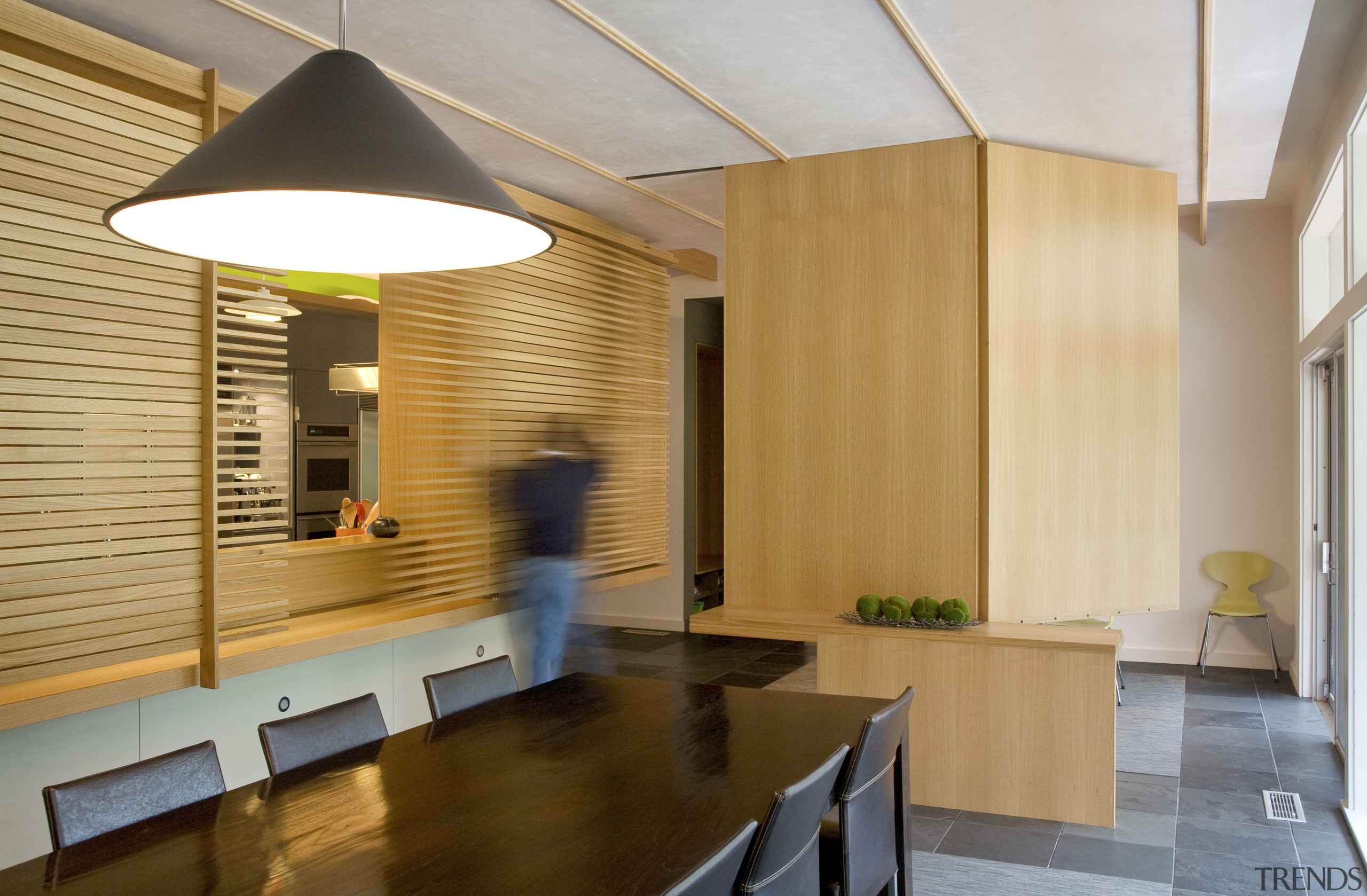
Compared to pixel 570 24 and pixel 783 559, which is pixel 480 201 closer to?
pixel 570 24

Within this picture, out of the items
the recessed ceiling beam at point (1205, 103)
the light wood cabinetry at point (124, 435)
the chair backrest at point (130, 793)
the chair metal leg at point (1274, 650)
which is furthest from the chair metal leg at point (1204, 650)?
the chair backrest at point (130, 793)

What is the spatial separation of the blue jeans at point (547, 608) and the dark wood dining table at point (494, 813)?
246 centimetres

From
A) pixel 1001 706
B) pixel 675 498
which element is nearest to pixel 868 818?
pixel 1001 706

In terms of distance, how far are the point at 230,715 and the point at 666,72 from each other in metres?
3.08

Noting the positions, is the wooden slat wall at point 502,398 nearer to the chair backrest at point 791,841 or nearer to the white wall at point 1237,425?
the chair backrest at point 791,841

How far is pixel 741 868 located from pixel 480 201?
1382 millimetres

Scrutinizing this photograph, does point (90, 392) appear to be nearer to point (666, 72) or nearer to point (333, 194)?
point (333, 194)

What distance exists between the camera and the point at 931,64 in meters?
3.84

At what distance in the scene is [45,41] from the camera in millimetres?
3127

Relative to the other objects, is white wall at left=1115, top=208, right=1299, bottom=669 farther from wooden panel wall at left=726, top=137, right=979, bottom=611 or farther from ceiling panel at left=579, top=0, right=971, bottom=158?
ceiling panel at left=579, top=0, right=971, bottom=158

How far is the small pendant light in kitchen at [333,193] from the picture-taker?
1703mm

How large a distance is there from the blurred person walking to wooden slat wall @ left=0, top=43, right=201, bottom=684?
214 centimetres

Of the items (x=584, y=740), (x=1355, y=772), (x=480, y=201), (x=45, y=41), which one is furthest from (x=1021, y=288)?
(x=45, y=41)

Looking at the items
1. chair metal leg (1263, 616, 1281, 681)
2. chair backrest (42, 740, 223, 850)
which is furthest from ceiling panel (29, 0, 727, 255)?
chair metal leg (1263, 616, 1281, 681)
